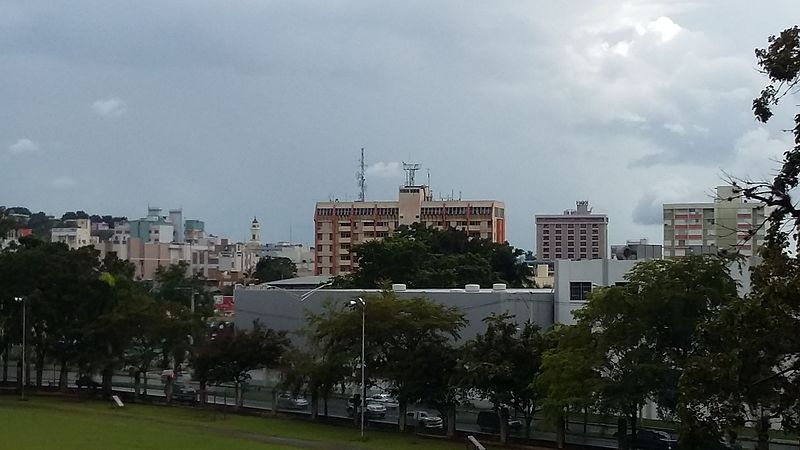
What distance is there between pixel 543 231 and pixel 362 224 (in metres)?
44.1

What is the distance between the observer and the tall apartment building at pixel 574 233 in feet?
550

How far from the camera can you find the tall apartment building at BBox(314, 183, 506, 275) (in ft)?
464

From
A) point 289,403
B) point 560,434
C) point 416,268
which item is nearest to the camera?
point 560,434

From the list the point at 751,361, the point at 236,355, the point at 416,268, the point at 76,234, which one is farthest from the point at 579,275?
the point at 76,234

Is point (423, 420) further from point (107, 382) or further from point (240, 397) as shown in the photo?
point (107, 382)

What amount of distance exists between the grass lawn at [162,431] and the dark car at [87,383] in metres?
4.67

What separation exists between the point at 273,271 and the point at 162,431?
9398cm

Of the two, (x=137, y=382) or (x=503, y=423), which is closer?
(x=503, y=423)

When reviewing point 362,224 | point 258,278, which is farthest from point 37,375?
point 362,224

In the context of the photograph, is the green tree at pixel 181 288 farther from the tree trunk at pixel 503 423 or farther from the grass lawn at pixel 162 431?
the tree trunk at pixel 503 423

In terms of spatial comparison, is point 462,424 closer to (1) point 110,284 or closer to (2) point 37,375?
(1) point 110,284

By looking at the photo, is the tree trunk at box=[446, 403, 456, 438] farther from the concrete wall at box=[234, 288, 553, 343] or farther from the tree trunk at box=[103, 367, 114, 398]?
the tree trunk at box=[103, 367, 114, 398]

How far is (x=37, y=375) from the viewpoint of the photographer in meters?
60.4

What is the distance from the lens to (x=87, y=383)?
191ft
